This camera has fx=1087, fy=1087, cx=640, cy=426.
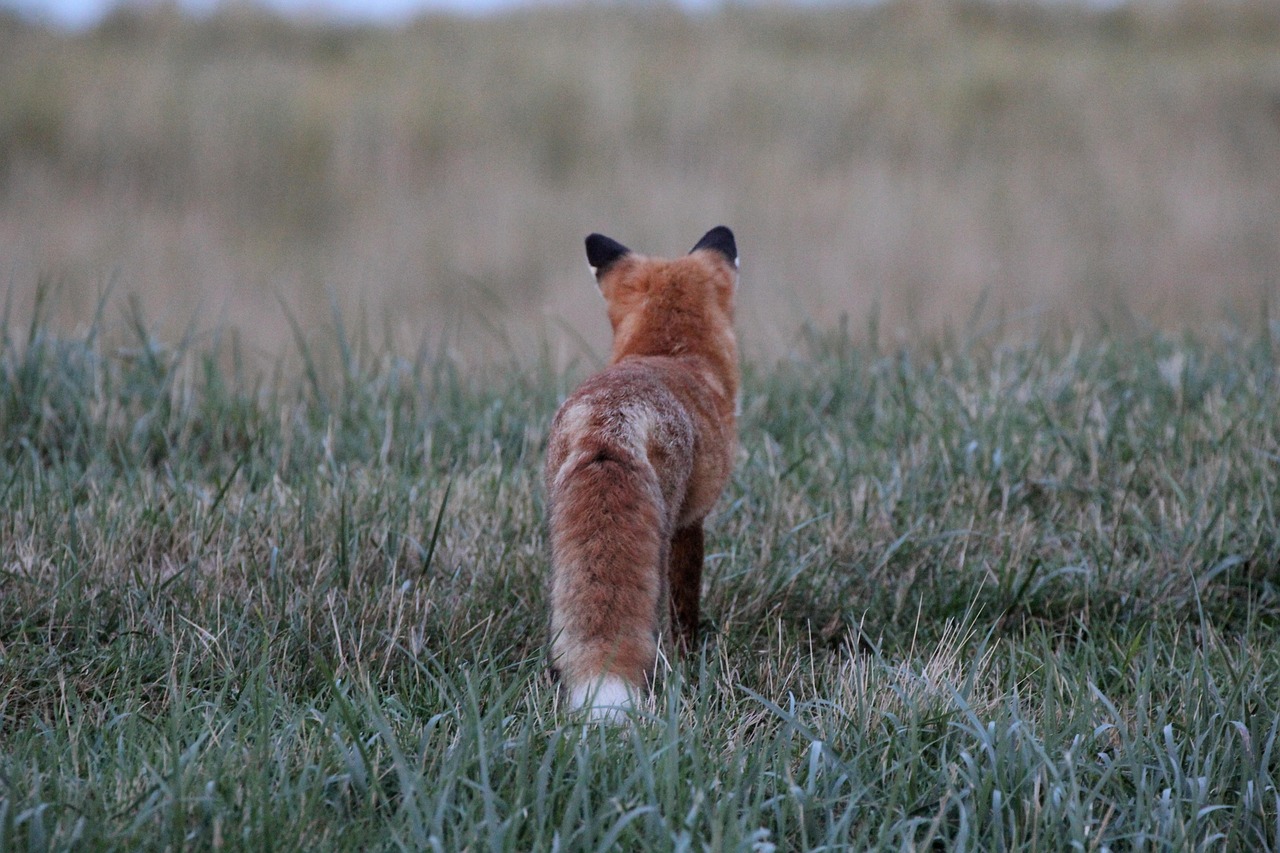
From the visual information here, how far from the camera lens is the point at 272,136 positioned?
11.6 metres

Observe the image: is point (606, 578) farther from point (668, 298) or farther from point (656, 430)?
point (668, 298)

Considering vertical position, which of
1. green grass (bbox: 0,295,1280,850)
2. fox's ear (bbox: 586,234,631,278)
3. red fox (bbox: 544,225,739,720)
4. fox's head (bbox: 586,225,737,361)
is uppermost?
fox's ear (bbox: 586,234,631,278)

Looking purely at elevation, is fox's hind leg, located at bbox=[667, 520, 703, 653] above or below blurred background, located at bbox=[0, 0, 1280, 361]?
below

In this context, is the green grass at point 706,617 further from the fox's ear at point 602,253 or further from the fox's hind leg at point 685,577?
the fox's ear at point 602,253

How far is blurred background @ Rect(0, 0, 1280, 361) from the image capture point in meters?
9.64

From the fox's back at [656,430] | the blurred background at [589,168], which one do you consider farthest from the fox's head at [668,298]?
the blurred background at [589,168]

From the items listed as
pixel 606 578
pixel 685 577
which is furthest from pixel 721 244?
pixel 606 578

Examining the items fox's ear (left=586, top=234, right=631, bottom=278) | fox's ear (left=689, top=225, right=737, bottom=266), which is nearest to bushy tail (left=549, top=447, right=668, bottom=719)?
fox's ear (left=586, top=234, right=631, bottom=278)

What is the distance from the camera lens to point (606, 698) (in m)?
2.26

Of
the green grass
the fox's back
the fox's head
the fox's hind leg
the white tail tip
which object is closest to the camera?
the green grass

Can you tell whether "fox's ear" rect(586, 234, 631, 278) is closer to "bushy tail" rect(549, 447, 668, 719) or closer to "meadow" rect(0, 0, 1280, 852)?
"meadow" rect(0, 0, 1280, 852)

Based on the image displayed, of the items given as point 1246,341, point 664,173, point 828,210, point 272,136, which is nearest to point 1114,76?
point 828,210

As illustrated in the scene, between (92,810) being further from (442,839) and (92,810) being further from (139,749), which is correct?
(442,839)

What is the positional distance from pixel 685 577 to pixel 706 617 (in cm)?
36
